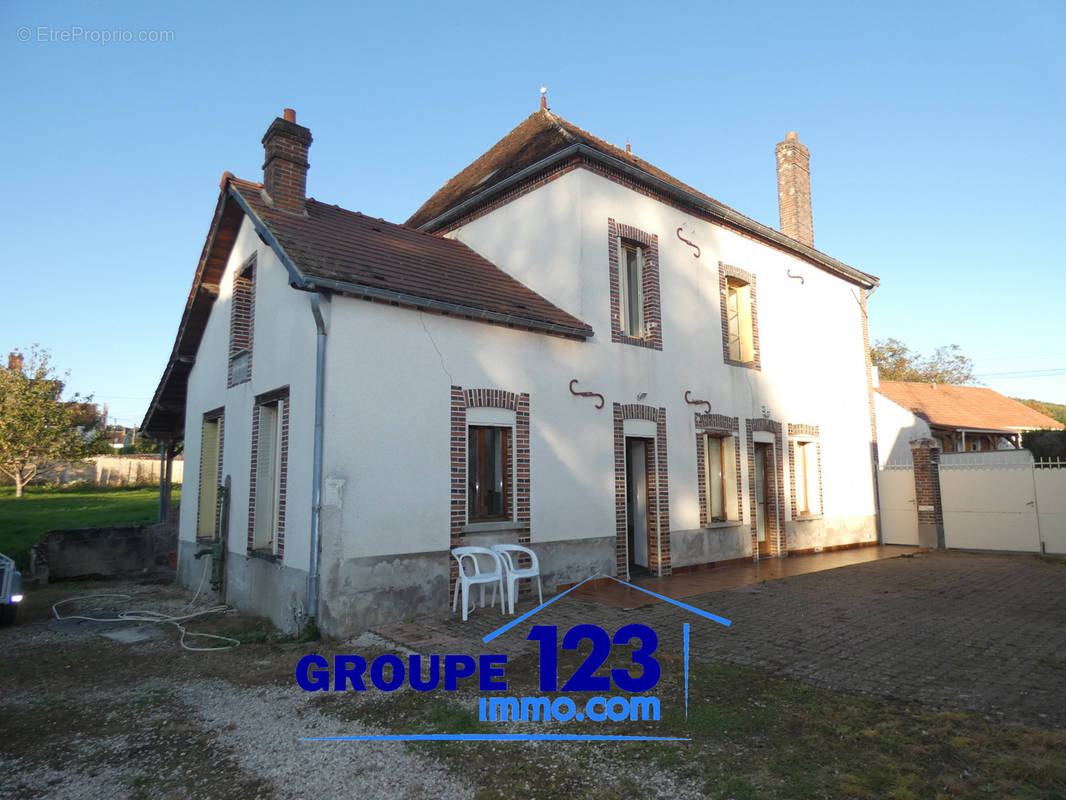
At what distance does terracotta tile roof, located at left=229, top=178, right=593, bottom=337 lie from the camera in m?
7.84

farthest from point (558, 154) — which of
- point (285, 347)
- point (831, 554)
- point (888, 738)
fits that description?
point (831, 554)

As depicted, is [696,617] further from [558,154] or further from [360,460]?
[558,154]

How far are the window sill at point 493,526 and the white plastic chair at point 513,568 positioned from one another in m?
0.26

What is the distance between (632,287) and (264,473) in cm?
685

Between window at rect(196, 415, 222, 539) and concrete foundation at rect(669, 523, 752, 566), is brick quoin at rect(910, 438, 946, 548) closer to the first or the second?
concrete foundation at rect(669, 523, 752, 566)

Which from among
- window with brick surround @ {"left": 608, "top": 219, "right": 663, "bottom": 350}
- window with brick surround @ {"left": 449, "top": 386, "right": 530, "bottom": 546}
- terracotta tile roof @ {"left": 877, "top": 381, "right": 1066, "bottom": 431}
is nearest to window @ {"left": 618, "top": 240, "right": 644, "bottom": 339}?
window with brick surround @ {"left": 608, "top": 219, "right": 663, "bottom": 350}

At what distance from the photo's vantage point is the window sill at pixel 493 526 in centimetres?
834

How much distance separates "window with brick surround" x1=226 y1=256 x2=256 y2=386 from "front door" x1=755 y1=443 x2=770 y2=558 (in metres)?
9.98

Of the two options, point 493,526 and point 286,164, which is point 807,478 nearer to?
point 493,526

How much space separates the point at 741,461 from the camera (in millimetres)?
12531

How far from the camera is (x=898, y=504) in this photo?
15.5 m

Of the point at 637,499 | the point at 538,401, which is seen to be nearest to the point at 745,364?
the point at 637,499

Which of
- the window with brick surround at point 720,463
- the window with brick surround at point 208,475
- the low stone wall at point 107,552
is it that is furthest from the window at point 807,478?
the low stone wall at point 107,552

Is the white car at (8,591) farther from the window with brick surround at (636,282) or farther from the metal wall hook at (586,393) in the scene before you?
the window with brick surround at (636,282)
